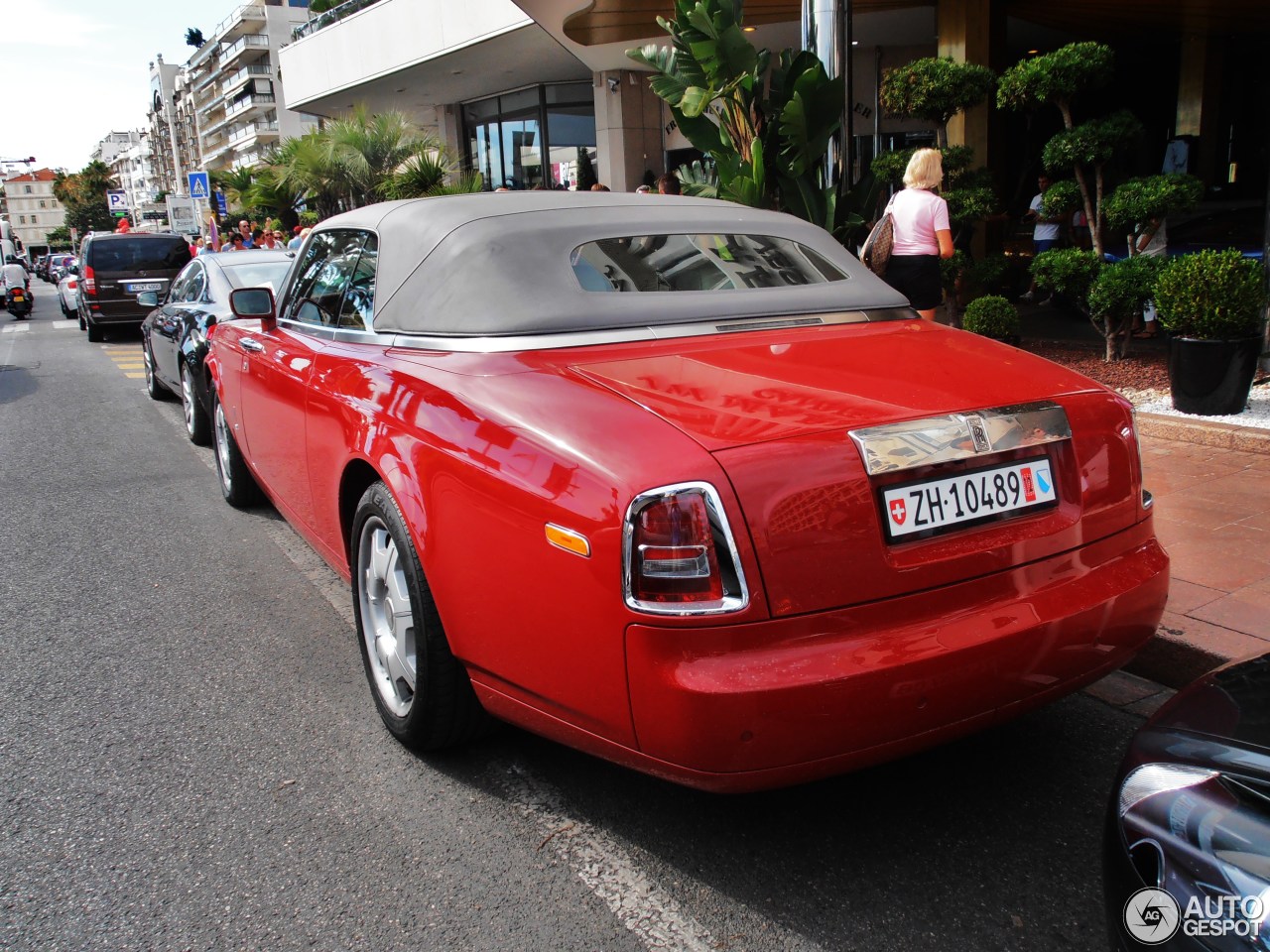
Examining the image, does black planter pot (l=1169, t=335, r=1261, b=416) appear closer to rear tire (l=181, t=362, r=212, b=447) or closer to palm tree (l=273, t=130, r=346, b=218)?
rear tire (l=181, t=362, r=212, b=447)

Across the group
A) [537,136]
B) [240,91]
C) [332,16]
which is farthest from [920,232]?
[240,91]

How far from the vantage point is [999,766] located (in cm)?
293

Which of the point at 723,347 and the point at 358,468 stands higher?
the point at 723,347

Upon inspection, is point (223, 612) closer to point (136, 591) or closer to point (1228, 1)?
point (136, 591)

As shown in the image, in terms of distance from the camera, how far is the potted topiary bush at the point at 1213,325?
6199mm

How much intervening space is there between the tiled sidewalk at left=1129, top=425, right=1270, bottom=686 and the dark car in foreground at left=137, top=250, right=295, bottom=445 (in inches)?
237

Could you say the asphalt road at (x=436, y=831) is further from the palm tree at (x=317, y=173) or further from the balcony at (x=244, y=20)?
the balcony at (x=244, y=20)

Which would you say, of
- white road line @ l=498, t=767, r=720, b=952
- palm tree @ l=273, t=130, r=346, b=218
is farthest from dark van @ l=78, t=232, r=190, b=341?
white road line @ l=498, t=767, r=720, b=952

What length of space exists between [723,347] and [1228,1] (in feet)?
47.7

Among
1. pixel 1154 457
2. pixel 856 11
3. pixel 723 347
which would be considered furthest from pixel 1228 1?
pixel 723 347

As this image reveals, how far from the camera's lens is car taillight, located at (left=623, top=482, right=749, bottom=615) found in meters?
2.11

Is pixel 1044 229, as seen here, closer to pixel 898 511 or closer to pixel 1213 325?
pixel 1213 325

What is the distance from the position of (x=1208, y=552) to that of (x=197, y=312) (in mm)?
6905

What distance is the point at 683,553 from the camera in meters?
2.12
